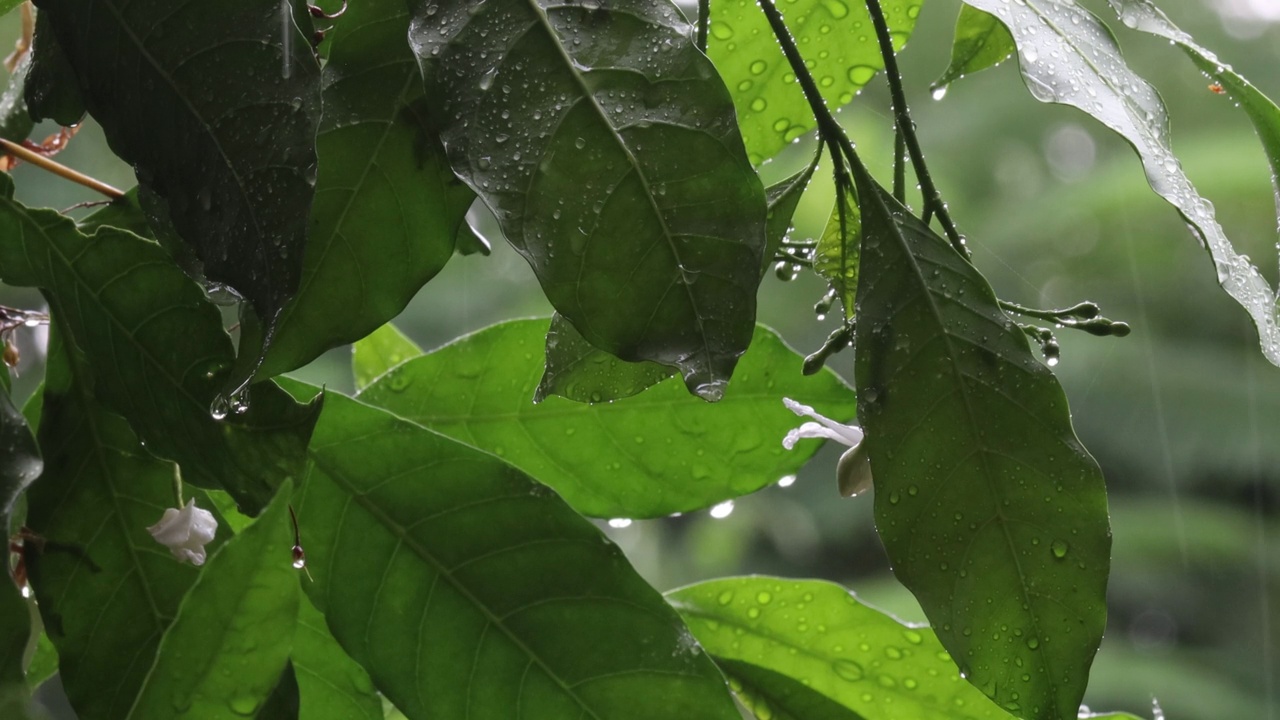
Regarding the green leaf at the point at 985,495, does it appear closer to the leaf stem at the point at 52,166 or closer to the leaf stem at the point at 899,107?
the leaf stem at the point at 899,107

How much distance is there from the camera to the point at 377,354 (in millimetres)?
764

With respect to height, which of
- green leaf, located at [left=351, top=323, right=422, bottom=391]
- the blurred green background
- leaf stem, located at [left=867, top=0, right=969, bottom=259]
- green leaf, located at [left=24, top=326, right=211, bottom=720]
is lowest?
the blurred green background

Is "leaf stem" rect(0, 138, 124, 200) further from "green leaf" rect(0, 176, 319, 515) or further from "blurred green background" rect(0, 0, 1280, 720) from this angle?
"blurred green background" rect(0, 0, 1280, 720)

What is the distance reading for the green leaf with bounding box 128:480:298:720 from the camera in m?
0.35

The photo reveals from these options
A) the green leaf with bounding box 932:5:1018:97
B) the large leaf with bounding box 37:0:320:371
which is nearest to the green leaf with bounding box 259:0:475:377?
the large leaf with bounding box 37:0:320:371

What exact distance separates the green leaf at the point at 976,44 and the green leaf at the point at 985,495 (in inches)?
7.3

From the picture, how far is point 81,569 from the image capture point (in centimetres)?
45

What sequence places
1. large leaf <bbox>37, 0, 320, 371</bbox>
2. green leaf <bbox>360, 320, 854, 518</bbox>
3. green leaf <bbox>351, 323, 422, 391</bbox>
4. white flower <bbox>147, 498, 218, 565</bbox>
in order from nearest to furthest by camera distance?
large leaf <bbox>37, 0, 320, 371</bbox> < white flower <bbox>147, 498, 218, 565</bbox> < green leaf <bbox>360, 320, 854, 518</bbox> < green leaf <bbox>351, 323, 422, 391</bbox>

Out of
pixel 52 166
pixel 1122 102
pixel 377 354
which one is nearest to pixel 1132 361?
pixel 377 354

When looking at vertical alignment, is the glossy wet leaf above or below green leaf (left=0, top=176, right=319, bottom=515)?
above

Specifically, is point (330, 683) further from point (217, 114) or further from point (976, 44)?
point (976, 44)

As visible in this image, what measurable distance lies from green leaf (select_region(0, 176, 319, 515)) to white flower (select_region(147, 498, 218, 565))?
0.03 meters

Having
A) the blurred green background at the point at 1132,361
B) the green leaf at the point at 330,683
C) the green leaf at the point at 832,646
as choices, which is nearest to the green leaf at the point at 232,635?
the green leaf at the point at 330,683

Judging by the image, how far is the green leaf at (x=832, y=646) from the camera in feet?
1.76
